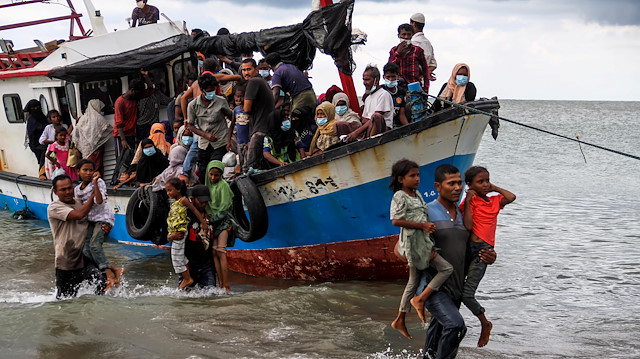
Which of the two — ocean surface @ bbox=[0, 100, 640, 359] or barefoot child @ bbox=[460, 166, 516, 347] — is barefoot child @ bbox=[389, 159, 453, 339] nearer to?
barefoot child @ bbox=[460, 166, 516, 347]

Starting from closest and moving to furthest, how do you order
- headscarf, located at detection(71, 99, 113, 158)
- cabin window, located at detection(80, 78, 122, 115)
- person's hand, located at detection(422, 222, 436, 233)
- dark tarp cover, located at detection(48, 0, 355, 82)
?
person's hand, located at detection(422, 222, 436, 233) < dark tarp cover, located at detection(48, 0, 355, 82) < headscarf, located at detection(71, 99, 113, 158) < cabin window, located at detection(80, 78, 122, 115)

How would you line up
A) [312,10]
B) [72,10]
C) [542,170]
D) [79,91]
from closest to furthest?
[312,10]
[79,91]
[72,10]
[542,170]

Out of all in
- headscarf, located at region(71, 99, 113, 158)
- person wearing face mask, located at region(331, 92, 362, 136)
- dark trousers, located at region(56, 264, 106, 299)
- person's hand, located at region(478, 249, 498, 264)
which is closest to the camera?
person's hand, located at region(478, 249, 498, 264)

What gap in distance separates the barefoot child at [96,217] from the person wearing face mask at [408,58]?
3757 mm

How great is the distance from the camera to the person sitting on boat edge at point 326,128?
8000 millimetres

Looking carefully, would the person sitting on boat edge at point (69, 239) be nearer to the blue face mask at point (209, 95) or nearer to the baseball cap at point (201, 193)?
the baseball cap at point (201, 193)

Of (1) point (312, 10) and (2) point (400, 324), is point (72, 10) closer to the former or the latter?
(1) point (312, 10)

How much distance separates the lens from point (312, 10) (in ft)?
29.1

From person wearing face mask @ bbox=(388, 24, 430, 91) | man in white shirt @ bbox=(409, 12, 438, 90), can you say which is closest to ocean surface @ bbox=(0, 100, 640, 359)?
person wearing face mask @ bbox=(388, 24, 430, 91)

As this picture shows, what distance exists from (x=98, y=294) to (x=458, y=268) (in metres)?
4.13

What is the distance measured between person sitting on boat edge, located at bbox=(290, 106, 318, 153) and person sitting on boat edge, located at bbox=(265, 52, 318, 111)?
0.11 metres

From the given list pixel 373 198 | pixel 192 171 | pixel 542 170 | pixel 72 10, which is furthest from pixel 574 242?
pixel 542 170

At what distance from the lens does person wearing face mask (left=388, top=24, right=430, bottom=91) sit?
845 centimetres

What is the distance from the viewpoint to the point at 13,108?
1283 centimetres
